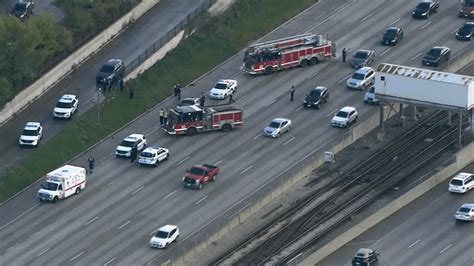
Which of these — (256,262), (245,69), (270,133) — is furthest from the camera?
(245,69)

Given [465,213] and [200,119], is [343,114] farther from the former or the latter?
[465,213]

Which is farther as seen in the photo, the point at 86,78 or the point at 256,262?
the point at 86,78

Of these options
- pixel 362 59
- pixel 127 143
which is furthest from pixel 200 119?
pixel 362 59

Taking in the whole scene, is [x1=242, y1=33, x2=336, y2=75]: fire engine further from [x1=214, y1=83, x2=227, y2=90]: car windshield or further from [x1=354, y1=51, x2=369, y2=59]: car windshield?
[x1=214, y1=83, x2=227, y2=90]: car windshield

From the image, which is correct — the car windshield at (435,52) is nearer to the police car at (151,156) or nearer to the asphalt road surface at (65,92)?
the asphalt road surface at (65,92)

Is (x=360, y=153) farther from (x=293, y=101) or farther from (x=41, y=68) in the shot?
(x=41, y=68)

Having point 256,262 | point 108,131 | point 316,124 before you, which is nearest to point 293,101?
point 316,124

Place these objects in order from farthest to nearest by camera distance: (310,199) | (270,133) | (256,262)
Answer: (270,133), (310,199), (256,262)
